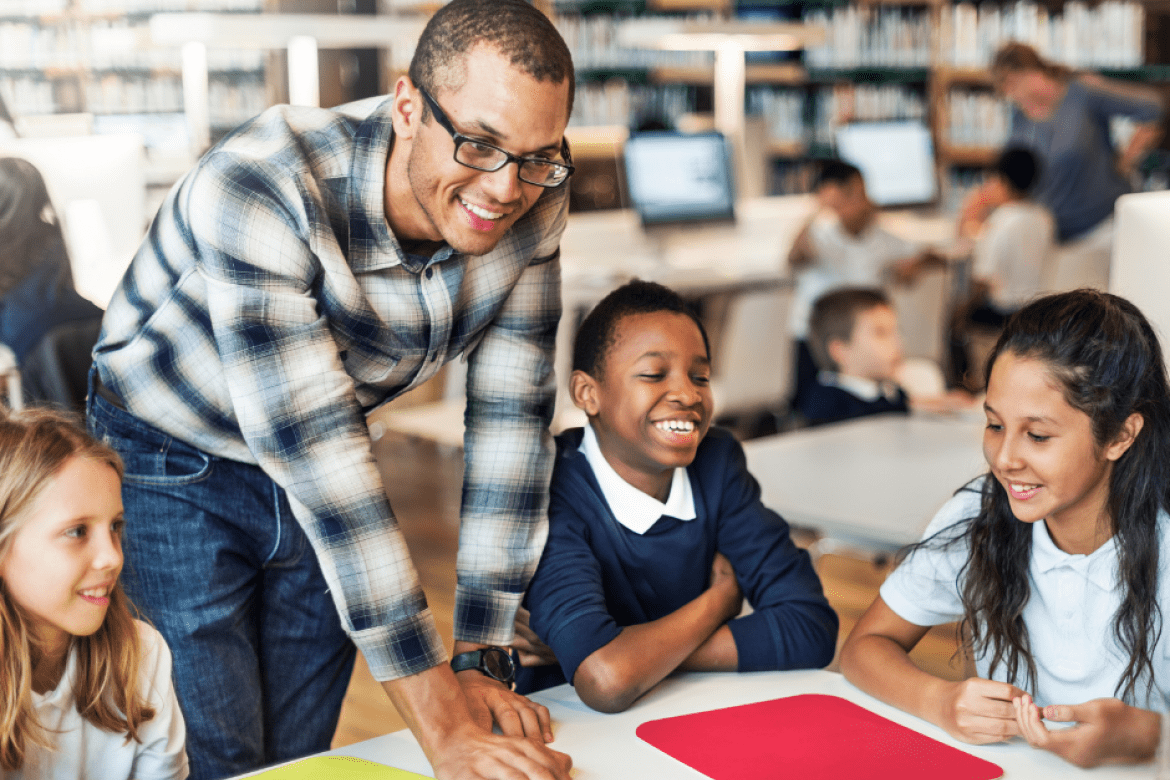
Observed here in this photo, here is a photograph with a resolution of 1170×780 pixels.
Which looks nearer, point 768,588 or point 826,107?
point 768,588

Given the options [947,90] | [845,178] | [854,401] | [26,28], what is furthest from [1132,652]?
[947,90]

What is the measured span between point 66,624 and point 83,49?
271 centimetres

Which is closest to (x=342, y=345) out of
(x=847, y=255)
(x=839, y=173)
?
(x=839, y=173)

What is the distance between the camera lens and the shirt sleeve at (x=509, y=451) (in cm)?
137

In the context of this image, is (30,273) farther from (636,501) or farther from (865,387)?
(865,387)

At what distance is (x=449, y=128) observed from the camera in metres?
1.17

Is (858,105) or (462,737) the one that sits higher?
(858,105)

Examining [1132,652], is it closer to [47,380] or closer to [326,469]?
[326,469]

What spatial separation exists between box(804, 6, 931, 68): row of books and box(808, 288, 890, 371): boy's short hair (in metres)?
3.71

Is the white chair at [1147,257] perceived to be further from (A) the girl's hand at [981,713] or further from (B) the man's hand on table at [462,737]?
(B) the man's hand on table at [462,737]

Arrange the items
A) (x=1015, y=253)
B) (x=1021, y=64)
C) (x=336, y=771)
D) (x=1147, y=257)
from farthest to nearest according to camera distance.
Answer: (x=1021, y=64) < (x=1015, y=253) < (x=1147, y=257) < (x=336, y=771)

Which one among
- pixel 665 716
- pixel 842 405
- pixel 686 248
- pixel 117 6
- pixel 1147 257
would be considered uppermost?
pixel 117 6

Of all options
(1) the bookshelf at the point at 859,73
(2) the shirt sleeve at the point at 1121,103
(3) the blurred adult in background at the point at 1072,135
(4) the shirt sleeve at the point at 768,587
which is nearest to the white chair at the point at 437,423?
(4) the shirt sleeve at the point at 768,587

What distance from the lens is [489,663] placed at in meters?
1.33
